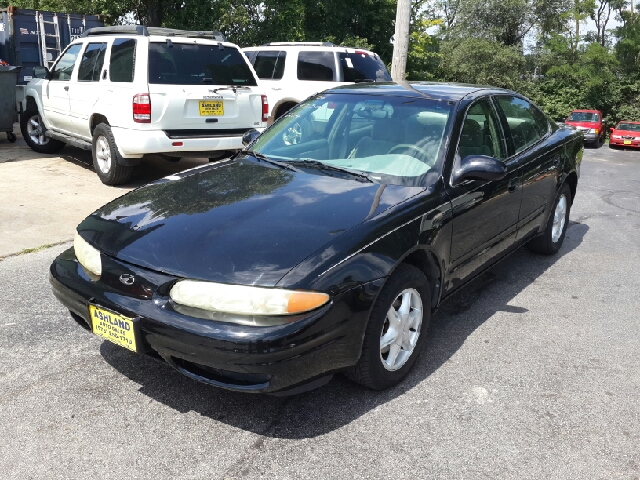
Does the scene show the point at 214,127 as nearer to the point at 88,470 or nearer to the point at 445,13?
the point at 88,470

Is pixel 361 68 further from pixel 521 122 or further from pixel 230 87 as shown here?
pixel 521 122

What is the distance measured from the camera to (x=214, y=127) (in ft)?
25.0

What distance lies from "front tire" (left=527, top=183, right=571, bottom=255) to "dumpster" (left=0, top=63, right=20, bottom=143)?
8.63m

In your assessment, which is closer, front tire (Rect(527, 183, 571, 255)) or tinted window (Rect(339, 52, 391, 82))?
front tire (Rect(527, 183, 571, 255))

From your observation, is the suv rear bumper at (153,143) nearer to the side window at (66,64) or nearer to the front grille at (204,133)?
the front grille at (204,133)

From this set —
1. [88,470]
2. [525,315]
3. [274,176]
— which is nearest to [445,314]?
[525,315]

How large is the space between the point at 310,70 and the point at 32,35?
733 cm

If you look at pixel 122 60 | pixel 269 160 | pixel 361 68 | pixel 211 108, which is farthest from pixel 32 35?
pixel 269 160

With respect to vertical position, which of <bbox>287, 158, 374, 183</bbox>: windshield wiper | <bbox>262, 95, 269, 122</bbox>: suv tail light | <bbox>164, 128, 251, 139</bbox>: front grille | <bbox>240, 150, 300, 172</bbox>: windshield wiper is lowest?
<bbox>164, 128, 251, 139</bbox>: front grille

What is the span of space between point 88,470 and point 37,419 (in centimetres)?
52

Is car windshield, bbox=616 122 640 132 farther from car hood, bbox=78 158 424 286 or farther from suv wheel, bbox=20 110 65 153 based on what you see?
car hood, bbox=78 158 424 286

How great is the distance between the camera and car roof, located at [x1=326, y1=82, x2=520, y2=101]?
4.21m

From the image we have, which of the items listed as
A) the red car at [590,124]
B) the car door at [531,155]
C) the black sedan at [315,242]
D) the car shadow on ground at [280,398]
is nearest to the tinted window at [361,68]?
the car door at [531,155]

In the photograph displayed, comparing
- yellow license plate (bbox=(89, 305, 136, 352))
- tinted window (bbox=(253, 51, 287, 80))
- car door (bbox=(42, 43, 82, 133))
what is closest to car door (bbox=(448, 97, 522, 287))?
yellow license plate (bbox=(89, 305, 136, 352))
